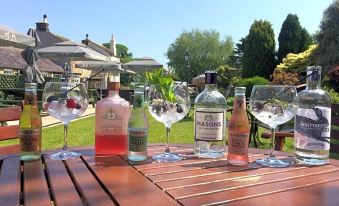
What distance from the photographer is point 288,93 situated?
1.32 metres

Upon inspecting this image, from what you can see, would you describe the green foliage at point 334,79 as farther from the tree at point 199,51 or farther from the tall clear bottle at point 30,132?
the tree at point 199,51

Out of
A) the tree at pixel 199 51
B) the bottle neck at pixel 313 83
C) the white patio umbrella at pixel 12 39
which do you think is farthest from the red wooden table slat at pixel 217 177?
the tree at pixel 199 51

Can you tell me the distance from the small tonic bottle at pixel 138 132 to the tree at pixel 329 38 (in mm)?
16333

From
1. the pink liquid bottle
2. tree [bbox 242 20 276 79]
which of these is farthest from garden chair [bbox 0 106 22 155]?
tree [bbox 242 20 276 79]

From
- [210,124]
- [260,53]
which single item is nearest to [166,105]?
[210,124]

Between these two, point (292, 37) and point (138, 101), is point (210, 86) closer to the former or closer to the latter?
point (138, 101)

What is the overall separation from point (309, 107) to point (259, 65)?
25711mm

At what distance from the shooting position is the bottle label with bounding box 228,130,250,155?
125cm

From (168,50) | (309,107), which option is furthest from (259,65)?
(309,107)

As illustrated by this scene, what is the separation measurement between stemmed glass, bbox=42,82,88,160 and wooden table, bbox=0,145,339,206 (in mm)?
141

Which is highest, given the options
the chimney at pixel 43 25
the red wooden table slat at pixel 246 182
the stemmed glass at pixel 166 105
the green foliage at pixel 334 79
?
the chimney at pixel 43 25

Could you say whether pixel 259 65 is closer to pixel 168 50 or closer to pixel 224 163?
pixel 168 50

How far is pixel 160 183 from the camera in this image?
1034 millimetres

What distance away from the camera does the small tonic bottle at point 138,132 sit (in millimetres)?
1278
